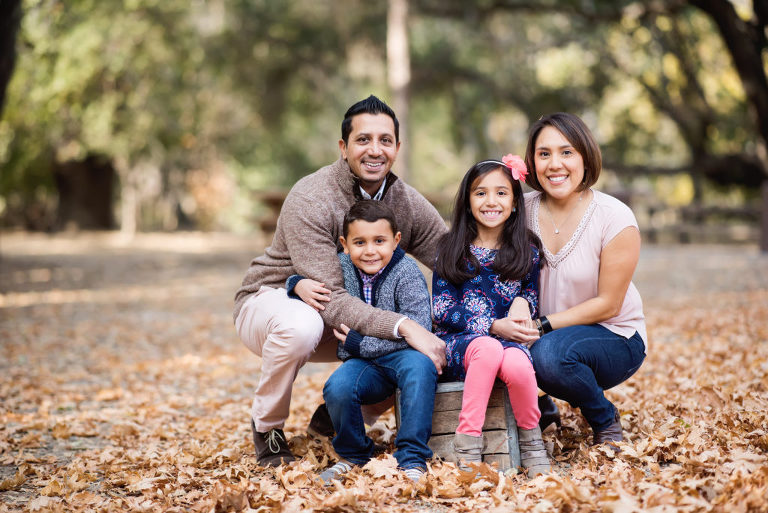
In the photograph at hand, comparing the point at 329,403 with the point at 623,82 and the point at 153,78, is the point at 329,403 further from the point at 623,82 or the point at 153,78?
the point at 623,82

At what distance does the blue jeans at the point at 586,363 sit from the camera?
3.39 metres

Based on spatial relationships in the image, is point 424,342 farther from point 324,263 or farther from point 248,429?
point 248,429

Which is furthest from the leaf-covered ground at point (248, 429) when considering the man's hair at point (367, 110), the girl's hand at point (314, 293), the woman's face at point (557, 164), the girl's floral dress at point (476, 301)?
the man's hair at point (367, 110)

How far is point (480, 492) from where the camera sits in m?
3.08

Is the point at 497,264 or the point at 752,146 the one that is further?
the point at 752,146

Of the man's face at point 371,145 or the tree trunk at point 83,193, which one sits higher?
the tree trunk at point 83,193

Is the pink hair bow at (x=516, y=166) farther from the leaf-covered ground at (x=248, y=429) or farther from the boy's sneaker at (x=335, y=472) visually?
the boy's sneaker at (x=335, y=472)

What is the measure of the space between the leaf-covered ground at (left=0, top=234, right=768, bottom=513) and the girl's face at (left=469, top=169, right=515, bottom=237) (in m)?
1.21

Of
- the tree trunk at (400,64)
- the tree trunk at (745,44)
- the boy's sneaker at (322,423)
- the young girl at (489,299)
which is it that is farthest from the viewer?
the tree trunk at (400,64)

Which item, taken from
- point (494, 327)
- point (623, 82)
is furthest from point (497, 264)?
point (623, 82)

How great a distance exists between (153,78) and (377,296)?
17.6 meters

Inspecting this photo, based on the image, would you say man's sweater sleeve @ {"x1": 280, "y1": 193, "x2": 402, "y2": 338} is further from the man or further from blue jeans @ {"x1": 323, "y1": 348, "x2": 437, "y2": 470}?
blue jeans @ {"x1": 323, "y1": 348, "x2": 437, "y2": 470}

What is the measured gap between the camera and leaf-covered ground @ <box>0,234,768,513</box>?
301 cm

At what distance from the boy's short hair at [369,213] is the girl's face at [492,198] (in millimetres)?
423
